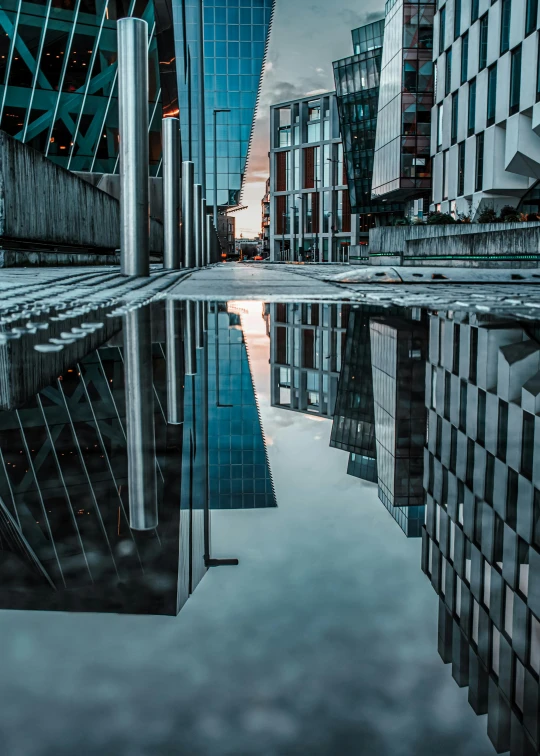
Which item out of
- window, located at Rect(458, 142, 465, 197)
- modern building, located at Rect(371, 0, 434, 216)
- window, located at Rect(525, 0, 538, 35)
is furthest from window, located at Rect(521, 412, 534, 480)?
modern building, located at Rect(371, 0, 434, 216)

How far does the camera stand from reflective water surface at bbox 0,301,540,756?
75 centimetres

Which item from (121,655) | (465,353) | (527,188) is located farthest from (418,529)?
(527,188)

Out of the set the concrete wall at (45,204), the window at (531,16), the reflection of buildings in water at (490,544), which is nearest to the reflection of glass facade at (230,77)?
the window at (531,16)

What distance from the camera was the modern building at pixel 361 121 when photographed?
76375 millimetres

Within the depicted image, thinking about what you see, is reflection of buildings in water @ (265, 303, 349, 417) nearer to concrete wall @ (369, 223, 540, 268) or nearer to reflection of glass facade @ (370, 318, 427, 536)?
reflection of glass facade @ (370, 318, 427, 536)

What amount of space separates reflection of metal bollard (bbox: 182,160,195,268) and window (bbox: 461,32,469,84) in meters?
31.4

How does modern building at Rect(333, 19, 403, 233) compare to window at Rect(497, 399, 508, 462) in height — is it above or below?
above

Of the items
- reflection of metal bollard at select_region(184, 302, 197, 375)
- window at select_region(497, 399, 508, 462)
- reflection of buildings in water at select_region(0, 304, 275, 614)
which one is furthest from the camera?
reflection of metal bollard at select_region(184, 302, 197, 375)

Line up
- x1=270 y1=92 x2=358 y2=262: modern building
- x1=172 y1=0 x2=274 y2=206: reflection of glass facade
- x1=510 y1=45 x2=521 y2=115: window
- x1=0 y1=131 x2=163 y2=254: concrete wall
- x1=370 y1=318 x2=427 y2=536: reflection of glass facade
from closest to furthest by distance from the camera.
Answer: x1=370 y1=318 x2=427 y2=536: reflection of glass facade, x1=0 y1=131 x2=163 y2=254: concrete wall, x1=510 y1=45 x2=521 y2=115: window, x1=172 y1=0 x2=274 y2=206: reflection of glass facade, x1=270 y1=92 x2=358 y2=262: modern building

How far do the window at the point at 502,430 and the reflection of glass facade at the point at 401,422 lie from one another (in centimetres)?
18

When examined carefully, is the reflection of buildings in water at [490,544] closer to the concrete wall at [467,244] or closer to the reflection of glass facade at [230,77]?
the concrete wall at [467,244]

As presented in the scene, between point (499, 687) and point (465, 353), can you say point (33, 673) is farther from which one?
point (465, 353)

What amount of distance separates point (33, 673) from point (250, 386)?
87.5 inches

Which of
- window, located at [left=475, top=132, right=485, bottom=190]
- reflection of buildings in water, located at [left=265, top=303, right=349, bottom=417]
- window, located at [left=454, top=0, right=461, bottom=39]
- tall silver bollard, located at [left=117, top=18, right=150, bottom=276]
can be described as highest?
window, located at [left=454, top=0, right=461, bottom=39]
